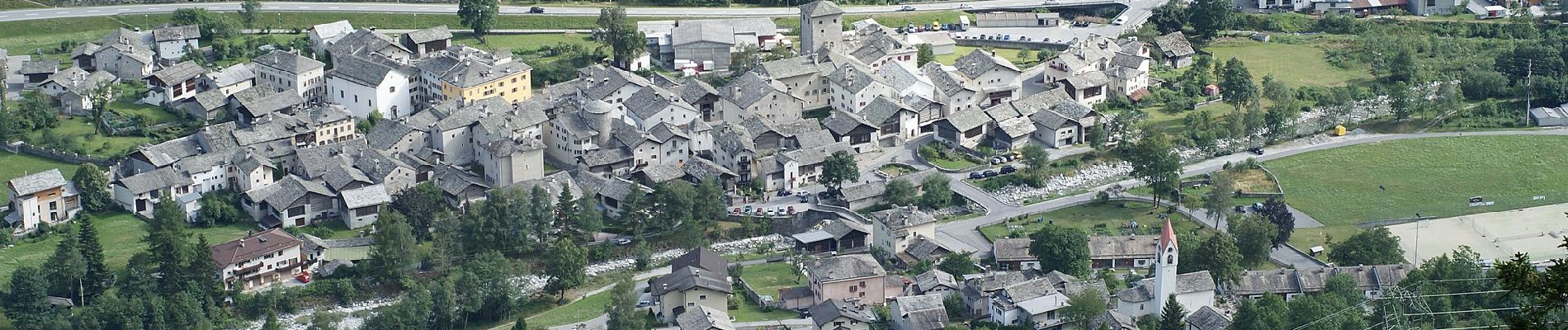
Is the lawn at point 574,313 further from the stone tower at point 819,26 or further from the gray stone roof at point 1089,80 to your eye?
the gray stone roof at point 1089,80

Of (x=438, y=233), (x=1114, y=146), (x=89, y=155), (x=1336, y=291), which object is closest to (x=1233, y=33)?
(x=1114, y=146)

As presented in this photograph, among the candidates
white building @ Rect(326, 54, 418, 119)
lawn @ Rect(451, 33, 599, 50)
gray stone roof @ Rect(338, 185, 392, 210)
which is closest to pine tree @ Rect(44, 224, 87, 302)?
gray stone roof @ Rect(338, 185, 392, 210)

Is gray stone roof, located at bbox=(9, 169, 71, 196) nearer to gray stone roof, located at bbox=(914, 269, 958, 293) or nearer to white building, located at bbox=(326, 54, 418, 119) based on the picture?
white building, located at bbox=(326, 54, 418, 119)

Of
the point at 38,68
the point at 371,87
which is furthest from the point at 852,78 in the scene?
the point at 38,68

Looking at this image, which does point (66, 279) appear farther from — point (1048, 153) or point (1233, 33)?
point (1233, 33)

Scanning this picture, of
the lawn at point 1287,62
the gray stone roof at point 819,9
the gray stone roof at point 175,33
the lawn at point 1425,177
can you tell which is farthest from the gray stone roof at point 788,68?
the gray stone roof at point 175,33

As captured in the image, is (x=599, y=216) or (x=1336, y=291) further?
(x=599, y=216)
